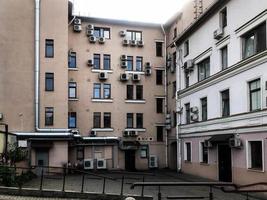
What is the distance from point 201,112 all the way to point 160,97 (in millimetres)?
9468

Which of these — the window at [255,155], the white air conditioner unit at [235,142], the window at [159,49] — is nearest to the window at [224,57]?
the white air conditioner unit at [235,142]

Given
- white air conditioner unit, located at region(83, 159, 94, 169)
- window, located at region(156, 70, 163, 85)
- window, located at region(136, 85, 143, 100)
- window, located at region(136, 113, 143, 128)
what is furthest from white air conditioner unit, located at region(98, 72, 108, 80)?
white air conditioner unit, located at region(83, 159, 94, 169)

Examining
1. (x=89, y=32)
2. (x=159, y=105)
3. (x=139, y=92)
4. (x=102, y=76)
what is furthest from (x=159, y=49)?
(x=89, y=32)

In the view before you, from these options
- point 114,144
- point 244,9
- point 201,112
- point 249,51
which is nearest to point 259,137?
point 249,51

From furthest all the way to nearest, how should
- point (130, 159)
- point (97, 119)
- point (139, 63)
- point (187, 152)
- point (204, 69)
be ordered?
point (139, 63) < point (130, 159) < point (97, 119) < point (187, 152) < point (204, 69)

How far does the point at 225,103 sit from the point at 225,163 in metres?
3.48

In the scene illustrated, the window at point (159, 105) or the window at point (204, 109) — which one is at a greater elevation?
the window at point (159, 105)

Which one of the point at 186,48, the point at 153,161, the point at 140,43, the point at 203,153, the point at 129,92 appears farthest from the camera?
the point at 140,43

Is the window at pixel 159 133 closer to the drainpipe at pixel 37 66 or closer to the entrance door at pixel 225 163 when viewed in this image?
the drainpipe at pixel 37 66

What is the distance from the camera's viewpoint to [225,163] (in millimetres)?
23703

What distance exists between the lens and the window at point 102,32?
35.4 metres

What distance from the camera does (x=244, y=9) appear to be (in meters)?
21.1

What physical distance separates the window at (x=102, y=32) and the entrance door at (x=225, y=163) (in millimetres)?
16048

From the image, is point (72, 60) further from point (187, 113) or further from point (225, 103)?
point (225, 103)
